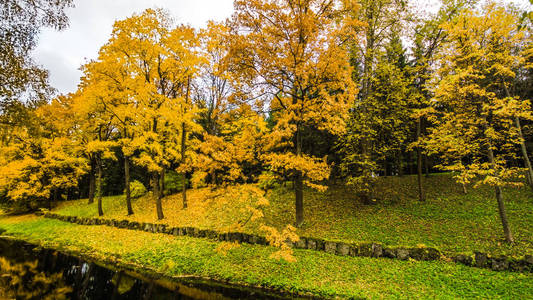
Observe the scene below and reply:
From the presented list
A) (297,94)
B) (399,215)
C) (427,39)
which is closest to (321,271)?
(399,215)

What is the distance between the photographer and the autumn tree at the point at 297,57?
913 cm

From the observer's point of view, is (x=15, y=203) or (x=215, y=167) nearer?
(x=215, y=167)

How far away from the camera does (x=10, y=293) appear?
314 inches

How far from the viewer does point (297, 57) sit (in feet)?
31.3

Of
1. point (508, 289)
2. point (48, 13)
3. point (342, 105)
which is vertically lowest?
point (508, 289)

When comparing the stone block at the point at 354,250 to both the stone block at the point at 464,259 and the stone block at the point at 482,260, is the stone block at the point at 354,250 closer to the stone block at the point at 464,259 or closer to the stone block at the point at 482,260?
the stone block at the point at 464,259

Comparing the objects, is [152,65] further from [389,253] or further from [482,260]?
[482,260]

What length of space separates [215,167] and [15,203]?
92.9ft

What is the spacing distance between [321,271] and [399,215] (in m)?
5.90

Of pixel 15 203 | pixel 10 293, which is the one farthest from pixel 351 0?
pixel 15 203

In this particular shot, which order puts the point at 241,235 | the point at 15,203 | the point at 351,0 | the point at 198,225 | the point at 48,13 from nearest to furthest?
the point at 48,13 → the point at 351,0 → the point at 241,235 → the point at 198,225 → the point at 15,203

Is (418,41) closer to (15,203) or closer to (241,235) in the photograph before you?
(241,235)

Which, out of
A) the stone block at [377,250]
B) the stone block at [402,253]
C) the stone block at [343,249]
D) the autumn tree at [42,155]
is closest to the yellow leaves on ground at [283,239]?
the stone block at [343,249]

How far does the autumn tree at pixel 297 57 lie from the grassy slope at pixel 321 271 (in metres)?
3.38
